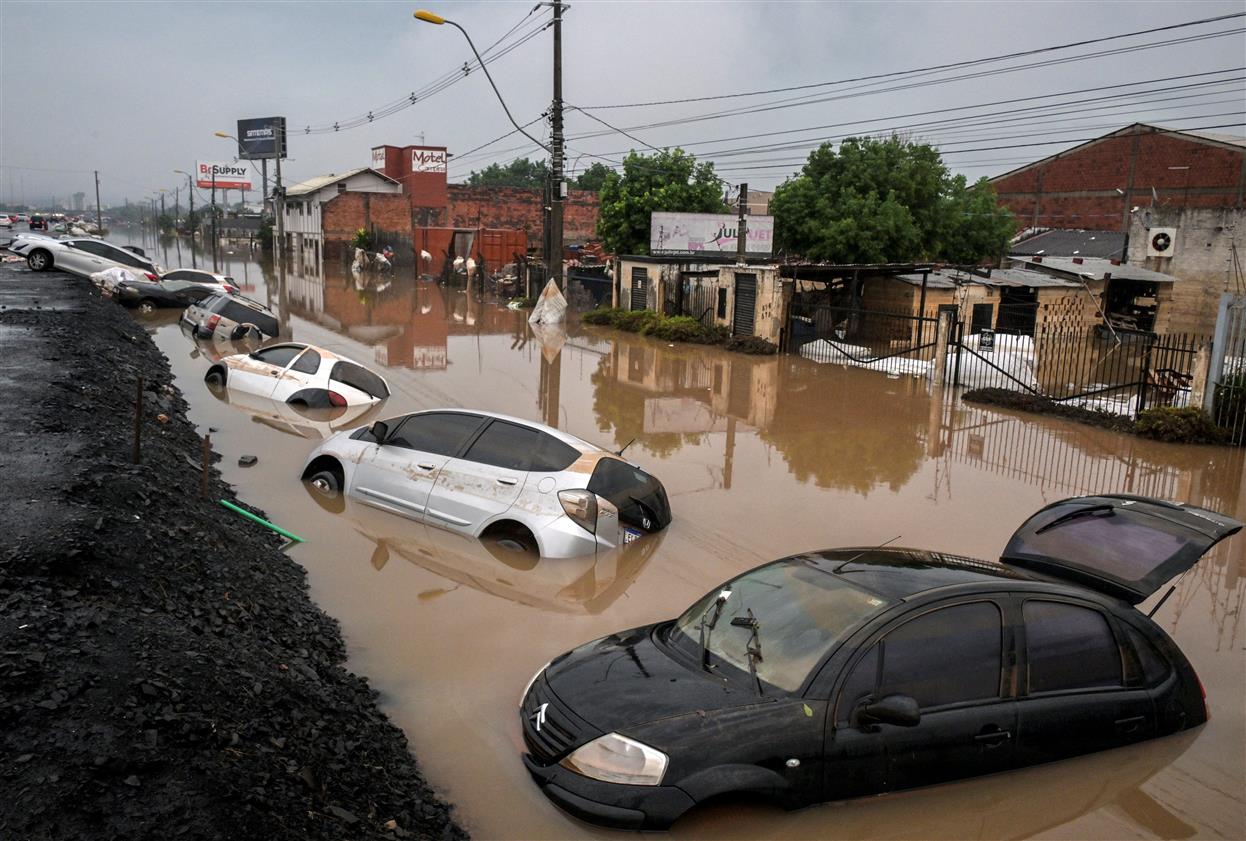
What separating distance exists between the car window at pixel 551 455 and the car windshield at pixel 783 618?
3.28m

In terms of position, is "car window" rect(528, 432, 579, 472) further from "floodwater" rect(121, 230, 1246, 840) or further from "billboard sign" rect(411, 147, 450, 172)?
"billboard sign" rect(411, 147, 450, 172)

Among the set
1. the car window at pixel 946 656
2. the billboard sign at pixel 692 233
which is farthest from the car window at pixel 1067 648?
the billboard sign at pixel 692 233

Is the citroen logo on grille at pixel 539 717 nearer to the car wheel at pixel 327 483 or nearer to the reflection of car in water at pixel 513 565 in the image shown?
the reflection of car in water at pixel 513 565

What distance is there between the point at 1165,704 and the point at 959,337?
15934 mm

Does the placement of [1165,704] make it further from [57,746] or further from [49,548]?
[49,548]

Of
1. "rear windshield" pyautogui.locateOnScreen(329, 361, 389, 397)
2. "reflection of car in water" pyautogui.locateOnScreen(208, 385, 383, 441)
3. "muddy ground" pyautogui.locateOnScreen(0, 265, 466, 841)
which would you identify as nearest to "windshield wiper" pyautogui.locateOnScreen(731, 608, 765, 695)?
"muddy ground" pyautogui.locateOnScreen(0, 265, 466, 841)

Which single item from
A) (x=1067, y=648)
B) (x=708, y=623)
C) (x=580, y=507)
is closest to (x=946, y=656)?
(x=1067, y=648)

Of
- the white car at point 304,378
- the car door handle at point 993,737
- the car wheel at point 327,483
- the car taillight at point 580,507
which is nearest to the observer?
the car door handle at point 993,737

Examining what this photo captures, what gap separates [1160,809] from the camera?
529 cm

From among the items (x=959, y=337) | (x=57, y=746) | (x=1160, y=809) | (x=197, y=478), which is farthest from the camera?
(x=959, y=337)

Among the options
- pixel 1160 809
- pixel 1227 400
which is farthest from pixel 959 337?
pixel 1160 809

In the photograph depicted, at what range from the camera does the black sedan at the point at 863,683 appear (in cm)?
448

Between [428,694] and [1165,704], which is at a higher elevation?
[1165,704]

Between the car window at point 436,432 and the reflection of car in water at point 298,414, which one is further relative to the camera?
the reflection of car in water at point 298,414
